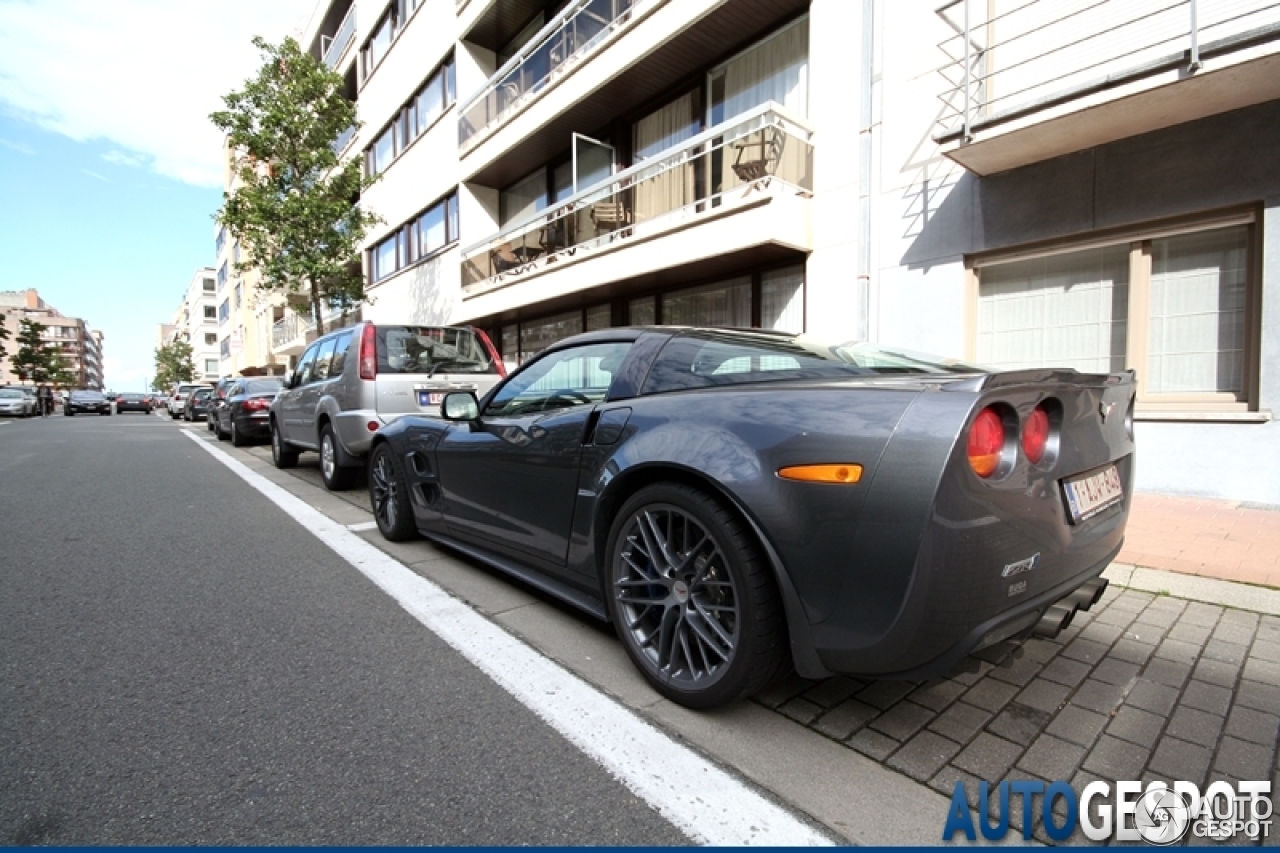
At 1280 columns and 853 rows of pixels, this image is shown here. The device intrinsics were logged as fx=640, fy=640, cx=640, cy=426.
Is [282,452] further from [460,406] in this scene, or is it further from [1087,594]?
[1087,594]

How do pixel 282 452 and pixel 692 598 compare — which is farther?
pixel 282 452

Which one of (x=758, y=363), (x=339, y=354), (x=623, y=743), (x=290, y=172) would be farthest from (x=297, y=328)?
(x=623, y=743)

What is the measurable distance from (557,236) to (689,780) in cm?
1100

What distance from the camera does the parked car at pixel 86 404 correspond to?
3569 cm

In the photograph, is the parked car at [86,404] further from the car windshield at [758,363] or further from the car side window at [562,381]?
the car windshield at [758,363]

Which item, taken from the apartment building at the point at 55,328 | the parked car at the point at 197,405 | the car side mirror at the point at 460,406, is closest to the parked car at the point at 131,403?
the parked car at the point at 197,405

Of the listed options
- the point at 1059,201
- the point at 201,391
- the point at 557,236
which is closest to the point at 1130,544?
the point at 1059,201

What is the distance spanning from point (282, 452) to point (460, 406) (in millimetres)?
6506

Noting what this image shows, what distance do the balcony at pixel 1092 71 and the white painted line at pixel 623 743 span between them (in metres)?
5.65

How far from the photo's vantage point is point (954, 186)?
6445mm

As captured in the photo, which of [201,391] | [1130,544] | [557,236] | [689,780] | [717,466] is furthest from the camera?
[201,391]

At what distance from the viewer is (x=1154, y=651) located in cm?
278

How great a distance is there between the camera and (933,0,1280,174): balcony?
4.53 m

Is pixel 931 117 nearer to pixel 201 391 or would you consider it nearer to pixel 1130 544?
pixel 1130 544
